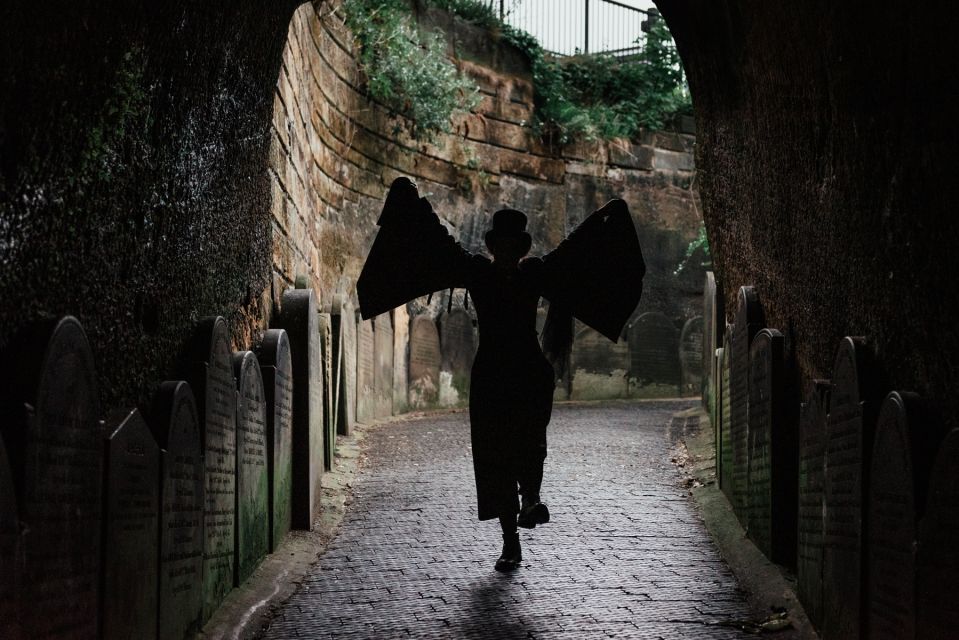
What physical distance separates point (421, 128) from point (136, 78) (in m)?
10.3

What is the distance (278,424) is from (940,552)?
143 inches

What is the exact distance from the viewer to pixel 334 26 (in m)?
11.8

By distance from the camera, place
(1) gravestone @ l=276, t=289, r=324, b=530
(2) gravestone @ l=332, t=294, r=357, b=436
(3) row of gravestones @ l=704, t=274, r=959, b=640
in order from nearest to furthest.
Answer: (3) row of gravestones @ l=704, t=274, r=959, b=640, (1) gravestone @ l=276, t=289, r=324, b=530, (2) gravestone @ l=332, t=294, r=357, b=436

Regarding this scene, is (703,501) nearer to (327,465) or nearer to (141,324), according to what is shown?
(327,465)

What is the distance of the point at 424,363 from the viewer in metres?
13.0

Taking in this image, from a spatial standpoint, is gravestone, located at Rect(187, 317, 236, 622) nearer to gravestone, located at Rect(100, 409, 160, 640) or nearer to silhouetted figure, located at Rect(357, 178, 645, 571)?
gravestone, located at Rect(100, 409, 160, 640)

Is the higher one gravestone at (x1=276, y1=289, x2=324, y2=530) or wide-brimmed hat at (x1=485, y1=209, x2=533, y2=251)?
wide-brimmed hat at (x1=485, y1=209, x2=533, y2=251)

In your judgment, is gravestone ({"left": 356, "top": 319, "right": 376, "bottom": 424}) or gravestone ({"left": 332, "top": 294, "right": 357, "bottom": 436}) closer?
gravestone ({"left": 332, "top": 294, "right": 357, "bottom": 436})

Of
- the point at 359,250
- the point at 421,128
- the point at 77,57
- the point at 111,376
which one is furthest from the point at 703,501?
the point at 421,128

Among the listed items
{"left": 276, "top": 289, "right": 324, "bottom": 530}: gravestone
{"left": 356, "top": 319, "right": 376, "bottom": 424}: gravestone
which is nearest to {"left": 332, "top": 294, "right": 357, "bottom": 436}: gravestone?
{"left": 356, "top": 319, "right": 376, "bottom": 424}: gravestone

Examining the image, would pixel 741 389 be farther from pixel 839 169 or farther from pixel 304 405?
pixel 304 405

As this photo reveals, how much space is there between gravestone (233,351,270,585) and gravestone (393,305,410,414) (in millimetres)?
7052

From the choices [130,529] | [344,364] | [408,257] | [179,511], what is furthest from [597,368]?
[130,529]

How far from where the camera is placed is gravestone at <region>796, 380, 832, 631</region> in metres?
3.94
